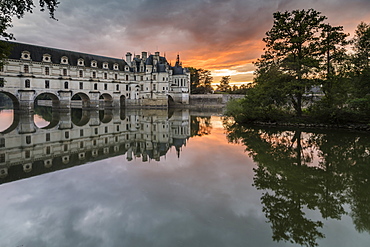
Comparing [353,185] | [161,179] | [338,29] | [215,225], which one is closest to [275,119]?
[338,29]

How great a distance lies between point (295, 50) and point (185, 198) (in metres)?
20.0

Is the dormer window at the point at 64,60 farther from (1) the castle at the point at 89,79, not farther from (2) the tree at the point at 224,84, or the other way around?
(2) the tree at the point at 224,84

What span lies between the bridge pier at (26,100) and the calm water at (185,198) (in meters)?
28.5

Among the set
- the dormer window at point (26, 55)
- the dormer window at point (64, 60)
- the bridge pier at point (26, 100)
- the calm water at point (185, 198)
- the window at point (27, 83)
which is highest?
the dormer window at point (64, 60)

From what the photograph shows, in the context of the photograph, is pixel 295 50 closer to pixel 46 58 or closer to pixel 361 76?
pixel 361 76

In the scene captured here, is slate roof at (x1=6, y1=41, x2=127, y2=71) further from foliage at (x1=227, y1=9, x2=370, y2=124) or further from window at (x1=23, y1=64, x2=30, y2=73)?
foliage at (x1=227, y1=9, x2=370, y2=124)

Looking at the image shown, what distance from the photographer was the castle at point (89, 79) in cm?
3328

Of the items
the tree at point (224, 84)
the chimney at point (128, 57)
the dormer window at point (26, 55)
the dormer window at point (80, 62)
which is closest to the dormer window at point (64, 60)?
the dormer window at point (80, 62)

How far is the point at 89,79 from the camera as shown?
1708 inches

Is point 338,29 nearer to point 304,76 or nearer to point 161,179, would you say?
point 304,76

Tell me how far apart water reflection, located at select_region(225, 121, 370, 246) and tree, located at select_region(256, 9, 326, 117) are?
933 centimetres

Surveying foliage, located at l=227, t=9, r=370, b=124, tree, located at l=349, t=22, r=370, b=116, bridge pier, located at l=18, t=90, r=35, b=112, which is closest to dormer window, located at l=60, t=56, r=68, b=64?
bridge pier, located at l=18, t=90, r=35, b=112

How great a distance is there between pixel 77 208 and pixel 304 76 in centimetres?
1992

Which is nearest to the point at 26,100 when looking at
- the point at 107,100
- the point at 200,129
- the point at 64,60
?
the point at 64,60
